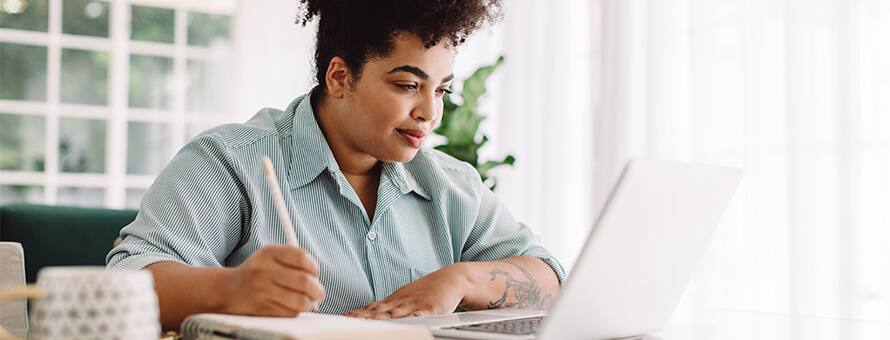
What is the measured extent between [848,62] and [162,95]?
3.47 meters

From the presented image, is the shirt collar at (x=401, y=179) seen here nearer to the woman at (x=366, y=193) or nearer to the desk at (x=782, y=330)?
the woman at (x=366, y=193)

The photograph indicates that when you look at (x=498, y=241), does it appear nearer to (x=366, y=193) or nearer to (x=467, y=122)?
(x=366, y=193)

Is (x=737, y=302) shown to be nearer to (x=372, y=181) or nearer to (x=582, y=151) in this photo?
(x=582, y=151)

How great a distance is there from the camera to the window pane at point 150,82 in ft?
15.5

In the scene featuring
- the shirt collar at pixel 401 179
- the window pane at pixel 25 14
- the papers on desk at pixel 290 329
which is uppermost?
the window pane at pixel 25 14

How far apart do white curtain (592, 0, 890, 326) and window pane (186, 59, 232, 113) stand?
2.57 metres

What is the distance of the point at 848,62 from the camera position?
88.3 inches

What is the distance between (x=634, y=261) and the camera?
39.4 inches

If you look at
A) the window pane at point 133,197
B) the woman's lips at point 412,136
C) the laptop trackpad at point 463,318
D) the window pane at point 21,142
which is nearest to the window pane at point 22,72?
the window pane at point 21,142

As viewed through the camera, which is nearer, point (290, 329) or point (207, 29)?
point (290, 329)

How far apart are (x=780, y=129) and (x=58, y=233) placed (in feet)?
5.84

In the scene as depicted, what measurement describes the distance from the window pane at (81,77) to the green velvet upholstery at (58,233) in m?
2.56

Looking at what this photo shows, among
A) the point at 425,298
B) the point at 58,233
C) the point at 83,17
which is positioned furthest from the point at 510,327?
the point at 83,17

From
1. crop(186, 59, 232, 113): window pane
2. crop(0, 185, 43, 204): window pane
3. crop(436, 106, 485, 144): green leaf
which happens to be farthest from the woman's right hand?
crop(186, 59, 232, 113): window pane
